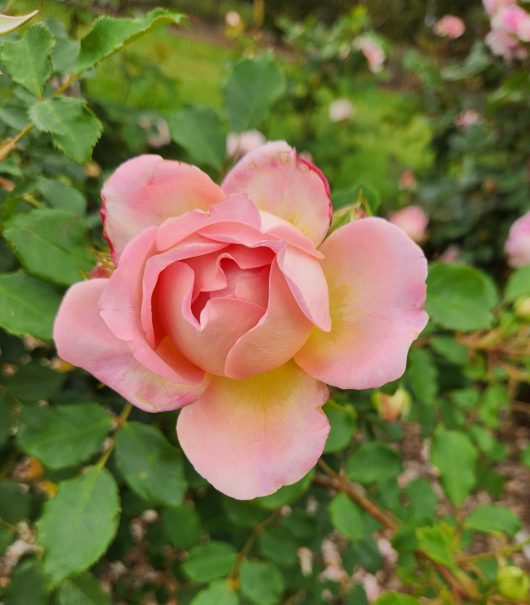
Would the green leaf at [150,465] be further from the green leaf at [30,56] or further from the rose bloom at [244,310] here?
the green leaf at [30,56]

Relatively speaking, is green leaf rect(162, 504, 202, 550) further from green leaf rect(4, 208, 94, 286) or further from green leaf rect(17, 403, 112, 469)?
green leaf rect(4, 208, 94, 286)

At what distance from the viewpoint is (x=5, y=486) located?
23.3 inches

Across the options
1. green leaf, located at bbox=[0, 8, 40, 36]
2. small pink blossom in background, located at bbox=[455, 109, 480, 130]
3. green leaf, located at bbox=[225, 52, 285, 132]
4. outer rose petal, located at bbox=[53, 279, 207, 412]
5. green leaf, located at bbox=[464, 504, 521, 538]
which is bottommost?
small pink blossom in background, located at bbox=[455, 109, 480, 130]

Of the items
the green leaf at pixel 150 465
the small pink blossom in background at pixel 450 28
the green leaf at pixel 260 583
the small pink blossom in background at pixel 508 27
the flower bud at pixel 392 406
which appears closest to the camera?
the green leaf at pixel 150 465

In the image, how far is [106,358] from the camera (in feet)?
1.09

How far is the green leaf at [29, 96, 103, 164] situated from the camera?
36 cm

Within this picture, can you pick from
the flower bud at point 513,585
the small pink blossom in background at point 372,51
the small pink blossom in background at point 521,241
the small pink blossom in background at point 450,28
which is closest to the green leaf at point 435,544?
the flower bud at point 513,585

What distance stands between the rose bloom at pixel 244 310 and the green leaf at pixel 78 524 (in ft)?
0.39

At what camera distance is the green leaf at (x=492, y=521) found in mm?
613

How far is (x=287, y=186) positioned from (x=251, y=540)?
0.42m

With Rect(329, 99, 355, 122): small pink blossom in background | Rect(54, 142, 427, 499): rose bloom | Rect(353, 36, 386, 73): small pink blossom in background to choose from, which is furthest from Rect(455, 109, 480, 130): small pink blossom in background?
Rect(54, 142, 427, 499): rose bloom

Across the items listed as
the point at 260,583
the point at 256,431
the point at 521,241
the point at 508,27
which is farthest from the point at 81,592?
the point at 508,27

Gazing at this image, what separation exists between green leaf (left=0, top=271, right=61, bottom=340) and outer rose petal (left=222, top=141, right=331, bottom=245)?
0.16m

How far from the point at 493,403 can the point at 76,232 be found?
617 mm
